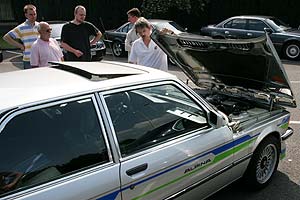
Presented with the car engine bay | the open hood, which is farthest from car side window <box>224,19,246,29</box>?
the car engine bay

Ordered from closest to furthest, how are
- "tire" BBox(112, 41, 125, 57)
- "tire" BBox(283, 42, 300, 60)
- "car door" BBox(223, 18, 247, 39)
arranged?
"tire" BBox(283, 42, 300, 60) → "car door" BBox(223, 18, 247, 39) → "tire" BBox(112, 41, 125, 57)

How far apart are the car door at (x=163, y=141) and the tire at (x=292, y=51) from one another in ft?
32.4

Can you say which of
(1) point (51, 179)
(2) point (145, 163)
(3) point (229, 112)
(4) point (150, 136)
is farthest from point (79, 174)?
(3) point (229, 112)

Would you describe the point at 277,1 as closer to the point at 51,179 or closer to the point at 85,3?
the point at 85,3

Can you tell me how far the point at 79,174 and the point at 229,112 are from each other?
2.05 m

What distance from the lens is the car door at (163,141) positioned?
238 centimetres

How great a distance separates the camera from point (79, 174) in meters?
2.12

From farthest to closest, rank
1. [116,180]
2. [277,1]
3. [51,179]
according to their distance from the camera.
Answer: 1. [277,1]
2. [116,180]
3. [51,179]

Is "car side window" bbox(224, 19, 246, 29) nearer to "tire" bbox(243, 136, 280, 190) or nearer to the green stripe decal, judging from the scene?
"tire" bbox(243, 136, 280, 190)

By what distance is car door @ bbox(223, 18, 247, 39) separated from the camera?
12.4 meters

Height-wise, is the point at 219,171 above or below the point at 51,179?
below

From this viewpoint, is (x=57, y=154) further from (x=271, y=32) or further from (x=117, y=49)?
(x=271, y=32)

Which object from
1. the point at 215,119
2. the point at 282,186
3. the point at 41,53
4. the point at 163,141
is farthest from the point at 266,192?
the point at 41,53

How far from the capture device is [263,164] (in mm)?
3676
